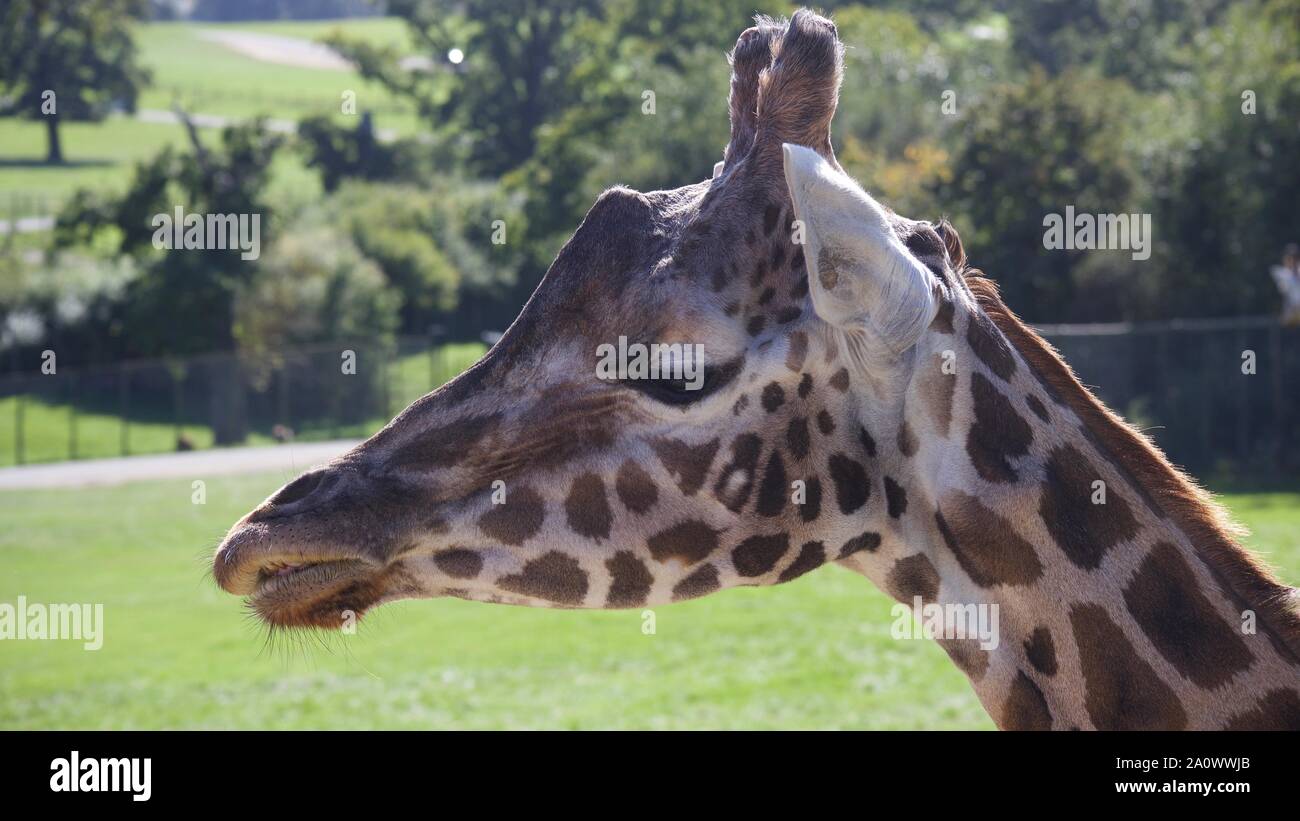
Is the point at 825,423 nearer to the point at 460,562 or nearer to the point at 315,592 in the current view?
the point at 460,562

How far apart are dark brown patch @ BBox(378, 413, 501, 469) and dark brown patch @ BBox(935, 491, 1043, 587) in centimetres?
88

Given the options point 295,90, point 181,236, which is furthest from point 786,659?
point 295,90

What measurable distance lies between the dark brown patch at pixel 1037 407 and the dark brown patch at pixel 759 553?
554mm

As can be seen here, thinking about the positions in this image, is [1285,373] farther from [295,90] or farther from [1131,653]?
[295,90]

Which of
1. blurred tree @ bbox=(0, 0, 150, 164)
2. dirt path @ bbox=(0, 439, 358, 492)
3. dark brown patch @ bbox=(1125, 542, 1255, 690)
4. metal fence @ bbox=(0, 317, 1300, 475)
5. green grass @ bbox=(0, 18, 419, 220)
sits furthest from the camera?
green grass @ bbox=(0, 18, 419, 220)

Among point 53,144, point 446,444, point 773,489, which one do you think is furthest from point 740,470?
point 53,144

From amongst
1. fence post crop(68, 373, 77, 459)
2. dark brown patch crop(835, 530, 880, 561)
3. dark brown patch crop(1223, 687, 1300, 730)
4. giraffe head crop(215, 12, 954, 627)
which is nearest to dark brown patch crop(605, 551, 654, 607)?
giraffe head crop(215, 12, 954, 627)

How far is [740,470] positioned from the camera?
8.21 feet

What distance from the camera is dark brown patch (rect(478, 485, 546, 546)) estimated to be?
8.22 ft

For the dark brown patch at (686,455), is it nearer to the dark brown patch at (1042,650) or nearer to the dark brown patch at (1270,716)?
the dark brown patch at (1042,650)

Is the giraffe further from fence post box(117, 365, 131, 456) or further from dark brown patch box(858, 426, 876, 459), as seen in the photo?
fence post box(117, 365, 131, 456)

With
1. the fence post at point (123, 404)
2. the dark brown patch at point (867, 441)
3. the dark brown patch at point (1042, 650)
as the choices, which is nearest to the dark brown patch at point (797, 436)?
the dark brown patch at point (867, 441)

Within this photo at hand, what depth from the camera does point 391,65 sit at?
7219cm

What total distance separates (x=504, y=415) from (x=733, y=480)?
1.45 feet
